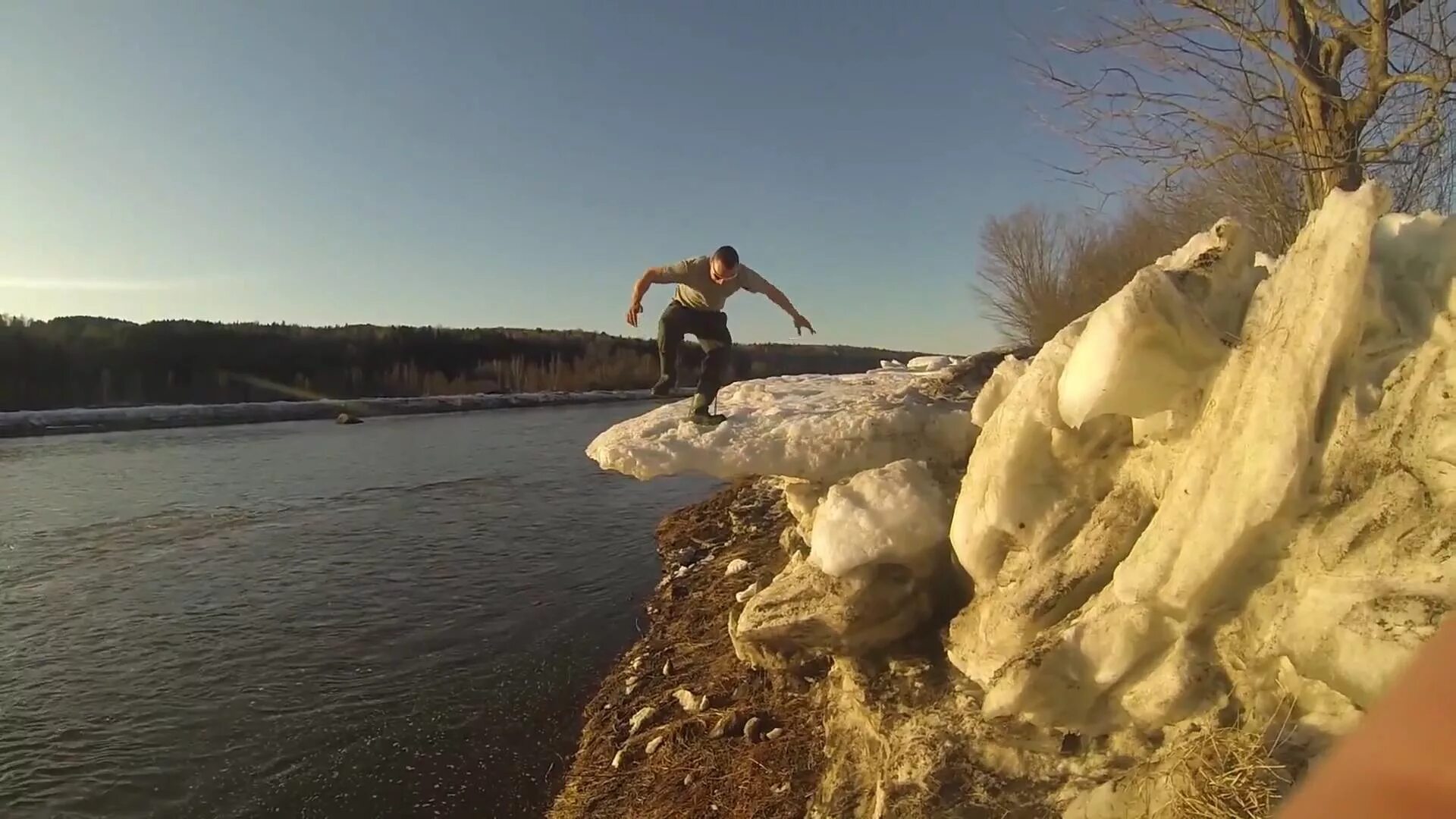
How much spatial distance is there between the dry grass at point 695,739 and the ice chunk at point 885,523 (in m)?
1.46

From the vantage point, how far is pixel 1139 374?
332 cm

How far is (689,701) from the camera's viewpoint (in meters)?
6.75

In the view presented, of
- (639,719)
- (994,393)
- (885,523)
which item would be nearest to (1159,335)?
(994,393)

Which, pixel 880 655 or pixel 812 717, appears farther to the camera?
pixel 812 717

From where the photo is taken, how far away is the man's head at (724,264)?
6.30 m

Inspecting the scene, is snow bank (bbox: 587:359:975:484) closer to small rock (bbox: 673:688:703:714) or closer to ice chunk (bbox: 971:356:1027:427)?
ice chunk (bbox: 971:356:1027:427)

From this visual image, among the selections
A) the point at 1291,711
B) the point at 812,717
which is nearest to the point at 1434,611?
the point at 1291,711

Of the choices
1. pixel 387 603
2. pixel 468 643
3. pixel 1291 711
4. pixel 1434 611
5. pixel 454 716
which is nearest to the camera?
pixel 1434 611

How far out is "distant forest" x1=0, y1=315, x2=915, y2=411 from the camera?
38344 millimetres

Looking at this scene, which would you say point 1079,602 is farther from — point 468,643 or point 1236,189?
point 1236,189

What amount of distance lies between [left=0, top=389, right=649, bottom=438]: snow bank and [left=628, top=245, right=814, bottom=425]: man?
36061 millimetres

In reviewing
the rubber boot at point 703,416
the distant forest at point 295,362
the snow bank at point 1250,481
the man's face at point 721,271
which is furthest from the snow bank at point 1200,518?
the distant forest at point 295,362

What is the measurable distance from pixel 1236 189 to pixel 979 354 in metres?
6.88

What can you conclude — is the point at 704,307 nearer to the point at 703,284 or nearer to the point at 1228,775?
the point at 703,284
